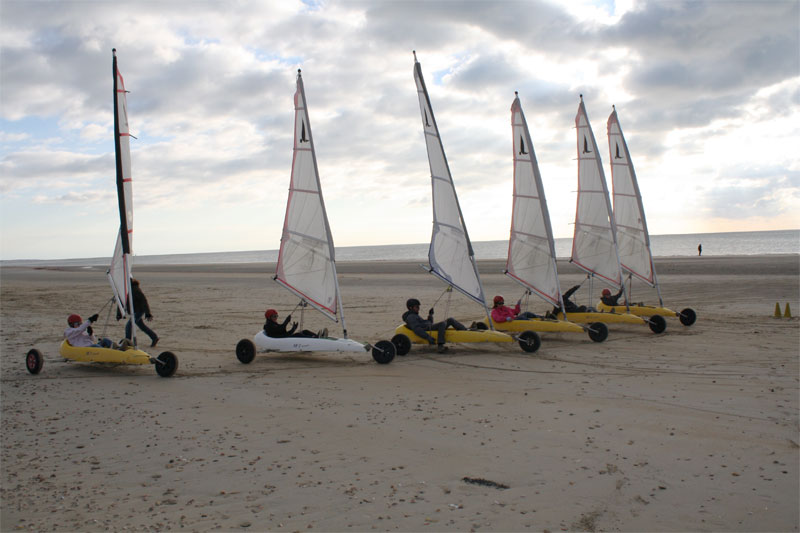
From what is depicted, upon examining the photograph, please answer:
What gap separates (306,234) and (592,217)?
8581 millimetres

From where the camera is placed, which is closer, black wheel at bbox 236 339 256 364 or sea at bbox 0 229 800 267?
black wheel at bbox 236 339 256 364

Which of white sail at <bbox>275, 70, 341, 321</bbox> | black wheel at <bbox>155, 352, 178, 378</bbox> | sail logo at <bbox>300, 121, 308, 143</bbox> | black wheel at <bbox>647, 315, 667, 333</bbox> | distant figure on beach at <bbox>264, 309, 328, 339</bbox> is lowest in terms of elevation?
black wheel at <bbox>155, 352, 178, 378</bbox>

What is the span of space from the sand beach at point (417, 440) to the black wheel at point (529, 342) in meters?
0.33

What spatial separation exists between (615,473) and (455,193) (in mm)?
7811

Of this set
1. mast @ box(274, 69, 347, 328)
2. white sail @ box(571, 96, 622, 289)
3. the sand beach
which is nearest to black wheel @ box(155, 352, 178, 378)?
the sand beach

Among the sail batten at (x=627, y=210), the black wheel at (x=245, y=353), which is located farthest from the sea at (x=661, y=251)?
the black wheel at (x=245, y=353)

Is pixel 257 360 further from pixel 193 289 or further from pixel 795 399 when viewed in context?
pixel 193 289

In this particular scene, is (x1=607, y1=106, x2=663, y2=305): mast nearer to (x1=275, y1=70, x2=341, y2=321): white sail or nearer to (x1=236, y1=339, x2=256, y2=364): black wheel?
(x1=275, y1=70, x2=341, y2=321): white sail

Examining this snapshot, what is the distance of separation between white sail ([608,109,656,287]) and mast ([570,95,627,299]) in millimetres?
1379

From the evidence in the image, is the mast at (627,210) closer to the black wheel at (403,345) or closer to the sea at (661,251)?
the black wheel at (403,345)

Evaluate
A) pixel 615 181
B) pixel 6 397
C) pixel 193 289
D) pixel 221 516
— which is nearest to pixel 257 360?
pixel 6 397

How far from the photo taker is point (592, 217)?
16.0 m

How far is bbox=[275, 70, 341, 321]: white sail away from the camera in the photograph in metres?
11.2

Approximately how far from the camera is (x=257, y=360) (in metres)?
11.1
